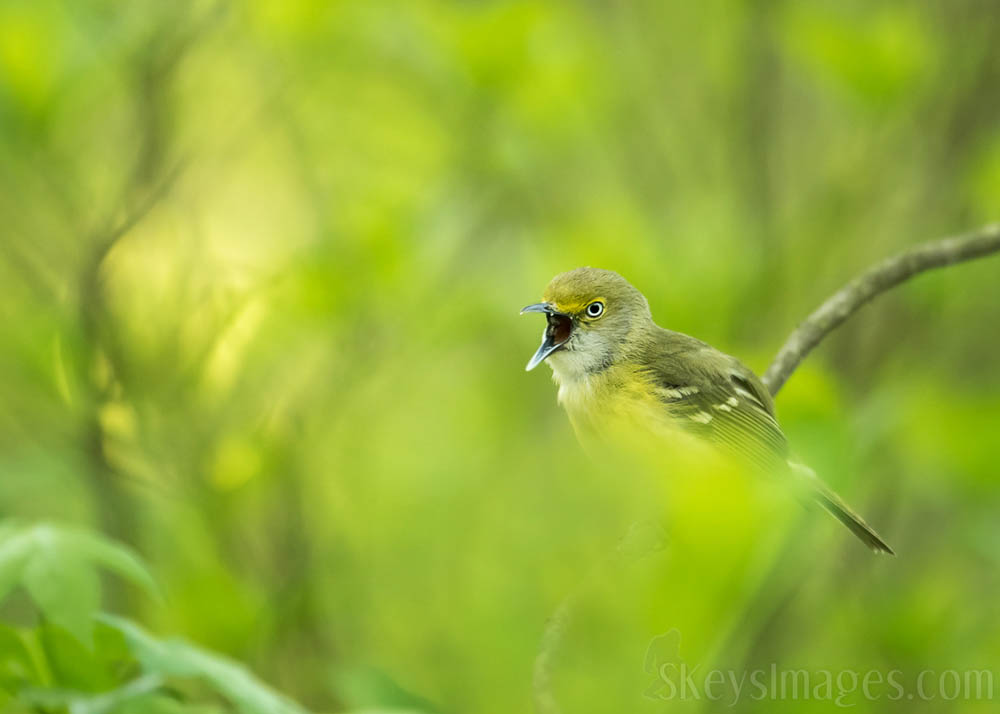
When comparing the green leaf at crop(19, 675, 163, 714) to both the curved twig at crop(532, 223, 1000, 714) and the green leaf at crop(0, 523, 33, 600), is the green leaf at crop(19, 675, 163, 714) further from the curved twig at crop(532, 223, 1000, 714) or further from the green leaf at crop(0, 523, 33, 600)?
the curved twig at crop(532, 223, 1000, 714)

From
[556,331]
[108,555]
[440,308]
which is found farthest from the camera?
[440,308]

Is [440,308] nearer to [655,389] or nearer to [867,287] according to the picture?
[655,389]

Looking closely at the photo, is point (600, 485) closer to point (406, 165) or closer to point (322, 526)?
point (322, 526)

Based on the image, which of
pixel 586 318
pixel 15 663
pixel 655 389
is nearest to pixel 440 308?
pixel 655 389

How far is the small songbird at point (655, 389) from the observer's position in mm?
2738

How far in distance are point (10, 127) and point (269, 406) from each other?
145 centimetres

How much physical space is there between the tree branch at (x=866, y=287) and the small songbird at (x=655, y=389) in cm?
41

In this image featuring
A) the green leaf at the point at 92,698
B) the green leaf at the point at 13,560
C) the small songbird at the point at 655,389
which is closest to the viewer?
the green leaf at the point at 92,698

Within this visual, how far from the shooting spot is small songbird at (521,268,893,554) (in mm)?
2738

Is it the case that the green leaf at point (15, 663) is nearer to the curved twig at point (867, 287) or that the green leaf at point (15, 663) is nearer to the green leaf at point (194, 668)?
the green leaf at point (194, 668)

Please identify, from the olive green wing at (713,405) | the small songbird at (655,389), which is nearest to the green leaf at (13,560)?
the small songbird at (655,389)

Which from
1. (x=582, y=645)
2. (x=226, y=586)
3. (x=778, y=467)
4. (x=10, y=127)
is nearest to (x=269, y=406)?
(x=226, y=586)

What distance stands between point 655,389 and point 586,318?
55 centimetres

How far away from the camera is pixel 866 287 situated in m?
2.20
